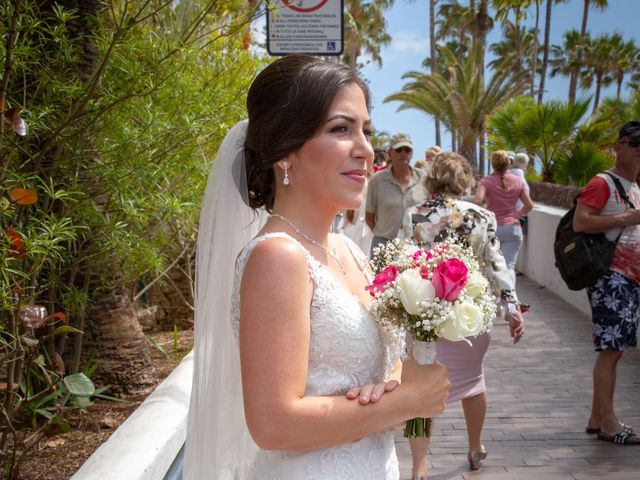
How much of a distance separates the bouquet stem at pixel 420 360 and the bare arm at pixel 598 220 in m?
3.70

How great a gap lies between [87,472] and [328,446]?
167cm

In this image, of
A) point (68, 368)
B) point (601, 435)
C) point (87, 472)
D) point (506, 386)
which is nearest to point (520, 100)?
point (506, 386)

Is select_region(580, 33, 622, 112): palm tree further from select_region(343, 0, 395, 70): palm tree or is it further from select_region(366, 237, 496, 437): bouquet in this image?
select_region(366, 237, 496, 437): bouquet

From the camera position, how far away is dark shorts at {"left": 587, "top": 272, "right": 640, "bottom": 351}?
550cm

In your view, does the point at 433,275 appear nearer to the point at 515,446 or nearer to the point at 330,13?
the point at 515,446

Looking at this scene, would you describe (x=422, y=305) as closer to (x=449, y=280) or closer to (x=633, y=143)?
(x=449, y=280)

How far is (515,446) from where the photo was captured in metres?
5.71

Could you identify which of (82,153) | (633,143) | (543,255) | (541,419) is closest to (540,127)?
(543,255)

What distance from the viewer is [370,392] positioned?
6.59 ft

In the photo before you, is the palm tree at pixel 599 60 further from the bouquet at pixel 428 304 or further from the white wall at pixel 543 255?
the bouquet at pixel 428 304

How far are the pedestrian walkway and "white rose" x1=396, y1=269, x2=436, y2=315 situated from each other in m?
3.34

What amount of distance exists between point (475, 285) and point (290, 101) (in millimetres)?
770

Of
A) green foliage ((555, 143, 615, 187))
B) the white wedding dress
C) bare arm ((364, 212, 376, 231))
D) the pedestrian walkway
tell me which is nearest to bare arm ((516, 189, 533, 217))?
the pedestrian walkway

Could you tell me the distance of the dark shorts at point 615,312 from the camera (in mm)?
5496
